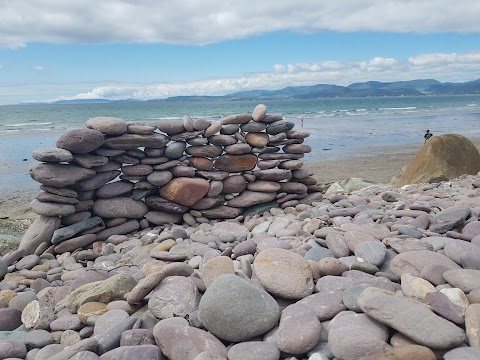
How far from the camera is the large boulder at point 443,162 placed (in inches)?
418

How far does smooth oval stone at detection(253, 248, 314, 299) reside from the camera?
12.6 ft

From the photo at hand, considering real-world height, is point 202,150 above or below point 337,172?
above

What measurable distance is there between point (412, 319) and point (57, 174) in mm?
5793

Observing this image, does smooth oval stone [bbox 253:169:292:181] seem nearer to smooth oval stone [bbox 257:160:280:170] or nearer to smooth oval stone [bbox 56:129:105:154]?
smooth oval stone [bbox 257:160:280:170]

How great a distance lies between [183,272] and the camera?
4465mm

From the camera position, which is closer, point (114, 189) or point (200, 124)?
point (114, 189)

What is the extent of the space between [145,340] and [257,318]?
2.98 ft

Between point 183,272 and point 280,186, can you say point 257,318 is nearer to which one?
Result: point 183,272

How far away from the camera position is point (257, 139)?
8477mm

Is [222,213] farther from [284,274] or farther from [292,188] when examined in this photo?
[284,274]

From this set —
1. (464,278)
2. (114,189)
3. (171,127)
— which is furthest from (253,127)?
(464,278)

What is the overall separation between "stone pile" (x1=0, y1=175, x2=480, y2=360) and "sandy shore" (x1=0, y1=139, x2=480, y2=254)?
4.34 metres

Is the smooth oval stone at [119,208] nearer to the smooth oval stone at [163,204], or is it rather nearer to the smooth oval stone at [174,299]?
the smooth oval stone at [163,204]

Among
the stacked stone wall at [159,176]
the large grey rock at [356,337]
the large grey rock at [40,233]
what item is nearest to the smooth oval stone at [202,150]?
the stacked stone wall at [159,176]
